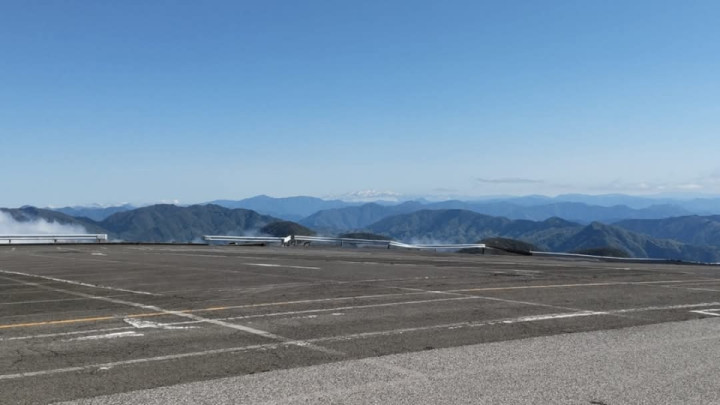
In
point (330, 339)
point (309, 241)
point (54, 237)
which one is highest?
point (54, 237)

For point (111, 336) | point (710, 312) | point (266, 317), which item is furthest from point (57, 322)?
point (710, 312)

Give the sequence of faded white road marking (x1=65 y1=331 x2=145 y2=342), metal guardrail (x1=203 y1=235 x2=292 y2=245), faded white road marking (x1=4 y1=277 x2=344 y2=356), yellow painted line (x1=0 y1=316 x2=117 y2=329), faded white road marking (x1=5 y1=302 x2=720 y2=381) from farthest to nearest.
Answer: metal guardrail (x1=203 y1=235 x2=292 y2=245)
yellow painted line (x1=0 y1=316 x2=117 y2=329)
faded white road marking (x1=65 y1=331 x2=145 y2=342)
faded white road marking (x1=4 y1=277 x2=344 y2=356)
faded white road marking (x1=5 y1=302 x2=720 y2=381)

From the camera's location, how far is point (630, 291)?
15.1m

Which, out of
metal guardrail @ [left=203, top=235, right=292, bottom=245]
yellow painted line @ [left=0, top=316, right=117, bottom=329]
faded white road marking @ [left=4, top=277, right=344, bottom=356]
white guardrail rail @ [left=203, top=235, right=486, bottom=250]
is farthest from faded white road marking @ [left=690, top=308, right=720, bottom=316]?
metal guardrail @ [left=203, top=235, right=292, bottom=245]

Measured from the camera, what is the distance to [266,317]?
10555mm

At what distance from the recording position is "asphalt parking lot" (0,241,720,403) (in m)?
7.05

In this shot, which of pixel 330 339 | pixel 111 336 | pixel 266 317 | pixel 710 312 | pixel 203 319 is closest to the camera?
pixel 330 339

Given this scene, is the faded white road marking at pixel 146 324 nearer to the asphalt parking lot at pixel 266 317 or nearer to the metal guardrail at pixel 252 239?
the asphalt parking lot at pixel 266 317

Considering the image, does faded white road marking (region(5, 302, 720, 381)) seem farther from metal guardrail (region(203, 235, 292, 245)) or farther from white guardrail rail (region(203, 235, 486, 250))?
metal guardrail (region(203, 235, 292, 245))

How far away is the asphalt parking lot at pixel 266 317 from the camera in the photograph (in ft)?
23.1

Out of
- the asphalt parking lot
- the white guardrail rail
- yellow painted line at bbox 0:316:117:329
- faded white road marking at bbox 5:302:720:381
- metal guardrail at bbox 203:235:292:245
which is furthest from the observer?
metal guardrail at bbox 203:235:292:245

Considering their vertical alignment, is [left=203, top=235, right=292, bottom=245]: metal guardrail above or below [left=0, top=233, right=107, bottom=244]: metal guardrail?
below

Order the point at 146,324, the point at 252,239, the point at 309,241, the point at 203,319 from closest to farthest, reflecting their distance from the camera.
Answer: the point at 146,324, the point at 203,319, the point at 252,239, the point at 309,241

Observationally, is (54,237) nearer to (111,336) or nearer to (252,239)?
(252,239)
